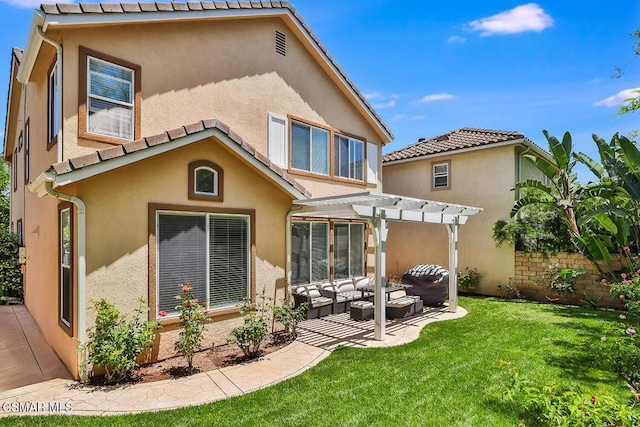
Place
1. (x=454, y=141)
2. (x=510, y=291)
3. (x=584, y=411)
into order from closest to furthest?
(x=584, y=411) < (x=510, y=291) < (x=454, y=141)

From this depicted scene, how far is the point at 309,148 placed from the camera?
14.5m

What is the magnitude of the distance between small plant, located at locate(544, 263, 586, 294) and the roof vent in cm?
1495

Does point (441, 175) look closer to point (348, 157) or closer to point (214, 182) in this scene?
point (348, 157)

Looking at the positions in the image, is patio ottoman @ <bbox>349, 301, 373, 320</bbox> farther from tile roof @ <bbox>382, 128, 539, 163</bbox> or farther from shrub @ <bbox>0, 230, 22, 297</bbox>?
shrub @ <bbox>0, 230, 22, 297</bbox>

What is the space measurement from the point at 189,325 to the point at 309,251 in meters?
6.54

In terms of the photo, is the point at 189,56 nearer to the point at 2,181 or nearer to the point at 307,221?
the point at 307,221

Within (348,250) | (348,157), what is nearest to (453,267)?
(348,250)

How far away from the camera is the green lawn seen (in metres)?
6.03

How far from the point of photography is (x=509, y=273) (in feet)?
57.3

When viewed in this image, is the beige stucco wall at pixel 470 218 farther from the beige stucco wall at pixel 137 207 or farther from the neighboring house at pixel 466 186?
the beige stucco wall at pixel 137 207

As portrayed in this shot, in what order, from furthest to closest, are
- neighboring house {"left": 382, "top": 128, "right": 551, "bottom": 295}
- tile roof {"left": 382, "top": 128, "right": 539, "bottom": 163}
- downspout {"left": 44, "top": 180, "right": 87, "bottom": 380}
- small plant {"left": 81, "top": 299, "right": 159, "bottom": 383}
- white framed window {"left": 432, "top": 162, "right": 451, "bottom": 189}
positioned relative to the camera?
1. white framed window {"left": 432, "top": 162, "right": 451, "bottom": 189}
2. tile roof {"left": 382, "top": 128, "right": 539, "bottom": 163}
3. neighboring house {"left": 382, "top": 128, "right": 551, "bottom": 295}
4. downspout {"left": 44, "top": 180, "right": 87, "bottom": 380}
5. small plant {"left": 81, "top": 299, "right": 159, "bottom": 383}

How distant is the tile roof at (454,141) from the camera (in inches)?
704

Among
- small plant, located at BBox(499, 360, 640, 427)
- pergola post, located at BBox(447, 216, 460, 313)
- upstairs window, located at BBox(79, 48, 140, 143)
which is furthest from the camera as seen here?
pergola post, located at BBox(447, 216, 460, 313)

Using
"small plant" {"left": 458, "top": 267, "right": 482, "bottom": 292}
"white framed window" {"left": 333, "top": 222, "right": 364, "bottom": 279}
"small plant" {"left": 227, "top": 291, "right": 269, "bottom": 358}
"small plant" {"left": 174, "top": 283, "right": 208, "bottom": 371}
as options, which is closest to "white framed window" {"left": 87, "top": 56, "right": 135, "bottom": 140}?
"small plant" {"left": 174, "top": 283, "right": 208, "bottom": 371}
